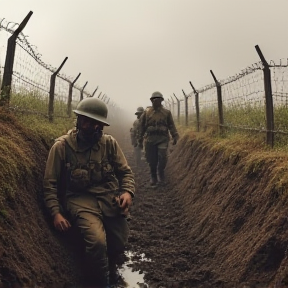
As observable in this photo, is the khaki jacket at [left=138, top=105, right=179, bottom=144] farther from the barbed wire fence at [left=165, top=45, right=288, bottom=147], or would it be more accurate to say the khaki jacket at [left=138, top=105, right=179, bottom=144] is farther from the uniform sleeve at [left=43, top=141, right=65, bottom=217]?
the uniform sleeve at [left=43, top=141, right=65, bottom=217]

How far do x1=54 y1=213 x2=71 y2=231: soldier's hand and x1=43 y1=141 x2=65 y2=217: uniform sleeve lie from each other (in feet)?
0.24

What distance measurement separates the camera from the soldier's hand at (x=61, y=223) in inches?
147

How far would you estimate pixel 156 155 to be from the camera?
9.20 m

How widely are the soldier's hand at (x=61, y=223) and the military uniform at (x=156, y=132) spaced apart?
538cm

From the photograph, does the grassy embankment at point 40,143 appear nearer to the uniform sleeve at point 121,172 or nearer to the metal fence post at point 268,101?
the metal fence post at point 268,101

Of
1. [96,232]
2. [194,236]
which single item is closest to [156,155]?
[194,236]

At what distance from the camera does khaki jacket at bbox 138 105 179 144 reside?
897 cm

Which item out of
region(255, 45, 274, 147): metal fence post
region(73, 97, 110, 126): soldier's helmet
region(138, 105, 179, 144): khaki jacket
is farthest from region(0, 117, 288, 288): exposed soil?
region(138, 105, 179, 144): khaki jacket

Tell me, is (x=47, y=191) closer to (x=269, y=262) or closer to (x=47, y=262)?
(x=47, y=262)

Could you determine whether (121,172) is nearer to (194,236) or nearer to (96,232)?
(96,232)

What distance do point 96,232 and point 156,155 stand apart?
5521mm

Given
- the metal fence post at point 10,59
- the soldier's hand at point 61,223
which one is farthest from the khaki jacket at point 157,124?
the soldier's hand at point 61,223

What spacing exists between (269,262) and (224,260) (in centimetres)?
76

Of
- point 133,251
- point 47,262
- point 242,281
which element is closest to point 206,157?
point 133,251
